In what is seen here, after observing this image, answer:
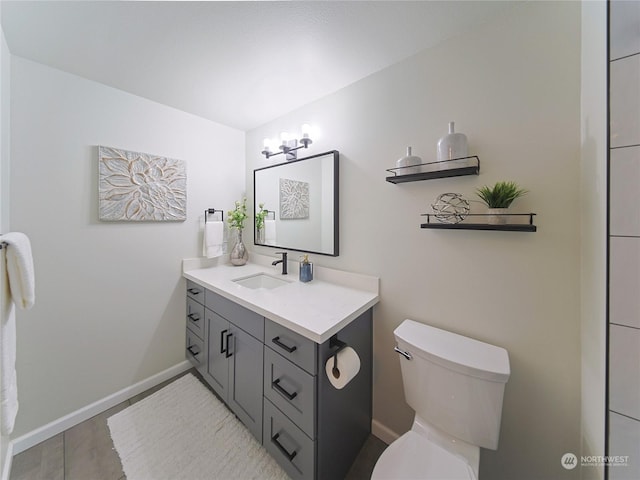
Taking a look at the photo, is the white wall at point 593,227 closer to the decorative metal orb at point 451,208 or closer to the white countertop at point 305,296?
the decorative metal orb at point 451,208

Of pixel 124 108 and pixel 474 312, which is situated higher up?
pixel 124 108

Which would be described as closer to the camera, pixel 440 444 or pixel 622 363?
pixel 622 363

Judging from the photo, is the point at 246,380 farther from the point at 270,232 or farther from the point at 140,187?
the point at 140,187

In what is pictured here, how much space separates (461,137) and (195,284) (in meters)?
2.07

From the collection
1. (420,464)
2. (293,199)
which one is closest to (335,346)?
(420,464)

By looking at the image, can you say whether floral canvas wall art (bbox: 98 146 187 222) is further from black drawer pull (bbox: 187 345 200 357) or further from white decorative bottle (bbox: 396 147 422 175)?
white decorative bottle (bbox: 396 147 422 175)

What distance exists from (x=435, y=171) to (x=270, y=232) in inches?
58.2

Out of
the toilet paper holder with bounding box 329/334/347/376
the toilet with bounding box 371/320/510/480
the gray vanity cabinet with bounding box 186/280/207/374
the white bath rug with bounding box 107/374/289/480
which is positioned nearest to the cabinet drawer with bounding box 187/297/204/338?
the gray vanity cabinet with bounding box 186/280/207/374

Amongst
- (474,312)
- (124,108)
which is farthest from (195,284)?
(474,312)

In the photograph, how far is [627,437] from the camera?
0.63 m

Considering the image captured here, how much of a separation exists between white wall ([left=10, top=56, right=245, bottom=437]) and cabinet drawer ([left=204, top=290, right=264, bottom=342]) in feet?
1.82

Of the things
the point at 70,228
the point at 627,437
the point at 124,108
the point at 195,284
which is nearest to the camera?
the point at 627,437

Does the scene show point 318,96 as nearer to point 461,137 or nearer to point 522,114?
point 461,137

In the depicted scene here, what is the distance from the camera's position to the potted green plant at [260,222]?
211 cm
